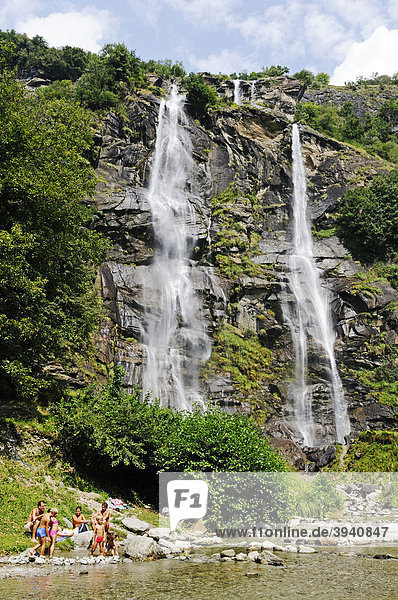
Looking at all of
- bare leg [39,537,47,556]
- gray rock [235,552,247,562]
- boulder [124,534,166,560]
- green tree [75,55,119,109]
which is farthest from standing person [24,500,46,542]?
green tree [75,55,119,109]

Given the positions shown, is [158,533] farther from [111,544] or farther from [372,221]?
[372,221]

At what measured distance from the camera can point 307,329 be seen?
3472 centimetres

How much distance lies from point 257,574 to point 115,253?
2840 cm

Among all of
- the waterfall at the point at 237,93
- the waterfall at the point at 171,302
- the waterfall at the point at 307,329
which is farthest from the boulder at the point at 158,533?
the waterfall at the point at 237,93

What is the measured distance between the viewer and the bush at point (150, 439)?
607 inches

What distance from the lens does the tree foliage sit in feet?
52.2

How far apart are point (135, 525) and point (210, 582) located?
18.1ft

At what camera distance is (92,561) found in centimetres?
1027

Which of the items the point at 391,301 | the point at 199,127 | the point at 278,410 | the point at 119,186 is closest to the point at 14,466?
the point at 278,410

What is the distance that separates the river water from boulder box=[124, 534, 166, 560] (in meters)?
0.36

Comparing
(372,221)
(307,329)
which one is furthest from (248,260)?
(372,221)

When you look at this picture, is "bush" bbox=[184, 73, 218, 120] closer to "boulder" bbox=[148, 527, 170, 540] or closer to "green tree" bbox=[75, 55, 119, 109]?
"green tree" bbox=[75, 55, 119, 109]

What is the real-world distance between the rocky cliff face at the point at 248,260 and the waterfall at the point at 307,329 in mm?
587

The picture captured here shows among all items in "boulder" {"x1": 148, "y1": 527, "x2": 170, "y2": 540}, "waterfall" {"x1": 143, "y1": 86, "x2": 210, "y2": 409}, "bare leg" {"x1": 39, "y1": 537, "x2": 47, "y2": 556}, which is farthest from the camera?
"waterfall" {"x1": 143, "y1": 86, "x2": 210, "y2": 409}
